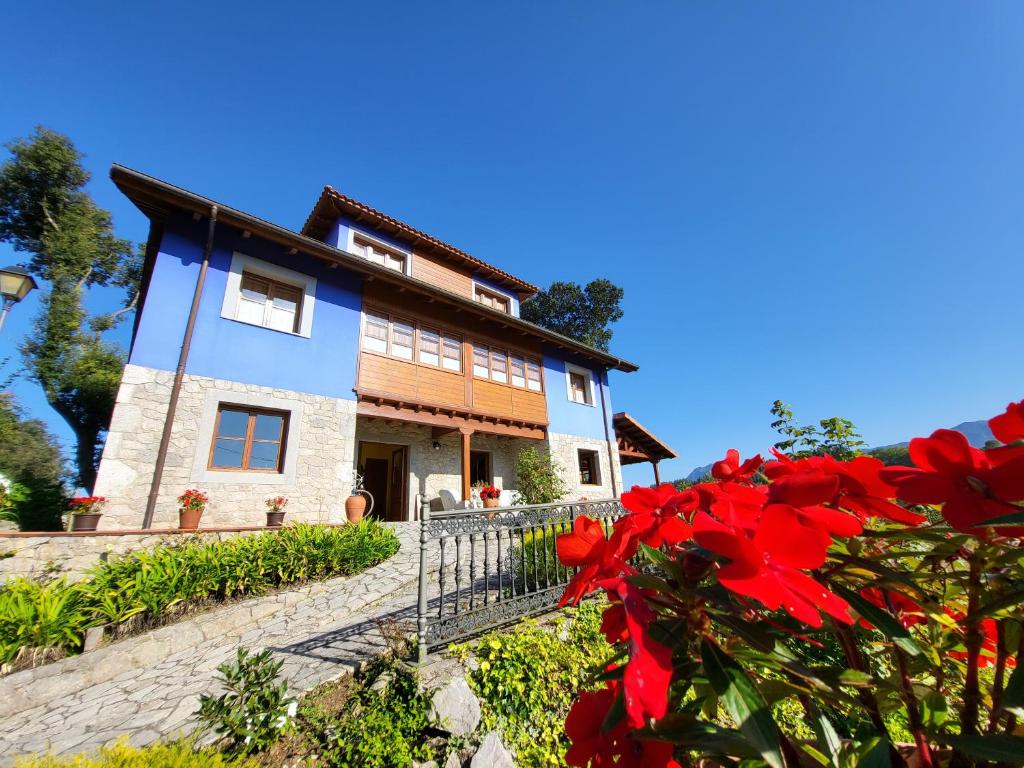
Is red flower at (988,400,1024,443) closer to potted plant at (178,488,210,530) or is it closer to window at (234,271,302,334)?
→ potted plant at (178,488,210,530)

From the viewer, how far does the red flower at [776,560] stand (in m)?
0.45

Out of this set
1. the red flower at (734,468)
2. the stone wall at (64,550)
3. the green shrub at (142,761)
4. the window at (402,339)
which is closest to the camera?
the red flower at (734,468)

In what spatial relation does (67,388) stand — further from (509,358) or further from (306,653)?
(306,653)

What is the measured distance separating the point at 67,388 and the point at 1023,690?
62.2 ft

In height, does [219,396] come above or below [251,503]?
above

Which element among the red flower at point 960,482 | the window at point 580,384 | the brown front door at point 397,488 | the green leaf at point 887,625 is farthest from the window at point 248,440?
the window at point 580,384

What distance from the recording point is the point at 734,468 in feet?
3.29

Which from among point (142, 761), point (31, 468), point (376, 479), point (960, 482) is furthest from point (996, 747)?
point (31, 468)

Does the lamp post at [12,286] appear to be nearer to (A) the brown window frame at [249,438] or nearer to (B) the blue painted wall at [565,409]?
(A) the brown window frame at [249,438]

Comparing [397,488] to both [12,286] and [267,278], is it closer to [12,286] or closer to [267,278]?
[267,278]

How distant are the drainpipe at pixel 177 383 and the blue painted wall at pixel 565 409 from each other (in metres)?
8.61

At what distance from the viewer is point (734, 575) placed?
462 millimetres

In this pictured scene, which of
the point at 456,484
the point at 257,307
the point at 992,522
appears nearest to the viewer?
the point at 992,522

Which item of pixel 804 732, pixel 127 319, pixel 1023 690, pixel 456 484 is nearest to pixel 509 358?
pixel 456 484
